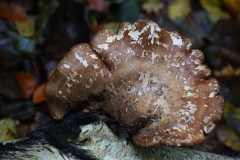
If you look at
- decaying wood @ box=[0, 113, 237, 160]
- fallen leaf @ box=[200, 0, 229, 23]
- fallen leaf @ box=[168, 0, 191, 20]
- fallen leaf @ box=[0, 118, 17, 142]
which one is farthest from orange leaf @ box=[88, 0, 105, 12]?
decaying wood @ box=[0, 113, 237, 160]

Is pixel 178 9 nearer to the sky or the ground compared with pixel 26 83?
nearer to the sky

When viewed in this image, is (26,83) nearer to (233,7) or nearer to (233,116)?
(233,116)

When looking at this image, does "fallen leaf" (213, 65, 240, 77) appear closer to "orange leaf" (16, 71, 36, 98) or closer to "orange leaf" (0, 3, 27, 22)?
"orange leaf" (16, 71, 36, 98)

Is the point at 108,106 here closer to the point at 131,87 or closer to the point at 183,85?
the point at 131,87

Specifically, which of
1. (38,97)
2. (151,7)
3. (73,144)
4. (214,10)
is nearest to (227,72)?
(214,10)

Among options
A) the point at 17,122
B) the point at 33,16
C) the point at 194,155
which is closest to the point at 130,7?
the point at 33,16

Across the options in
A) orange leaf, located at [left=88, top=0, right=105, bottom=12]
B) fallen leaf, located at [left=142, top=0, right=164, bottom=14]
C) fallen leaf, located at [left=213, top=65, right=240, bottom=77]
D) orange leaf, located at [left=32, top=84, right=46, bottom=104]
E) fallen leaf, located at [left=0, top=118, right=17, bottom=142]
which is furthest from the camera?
fallen leaf, located at [left=142, top=0, right=164, bottom=14]
